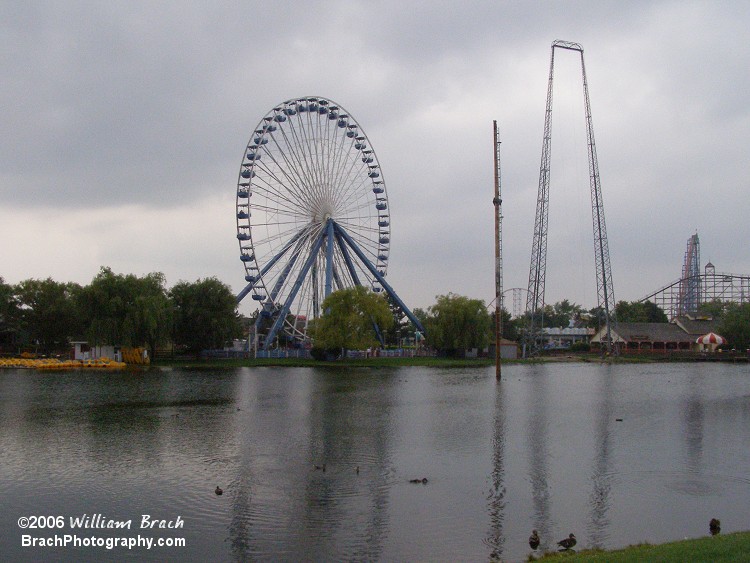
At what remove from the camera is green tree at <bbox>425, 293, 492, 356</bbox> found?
80.2 metres

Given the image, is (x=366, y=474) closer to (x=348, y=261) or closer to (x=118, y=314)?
(x=118, y=314)

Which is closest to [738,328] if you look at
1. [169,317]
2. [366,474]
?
[169,317]

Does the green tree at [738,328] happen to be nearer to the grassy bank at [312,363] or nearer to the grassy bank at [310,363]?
the grassy bank at [310,363]

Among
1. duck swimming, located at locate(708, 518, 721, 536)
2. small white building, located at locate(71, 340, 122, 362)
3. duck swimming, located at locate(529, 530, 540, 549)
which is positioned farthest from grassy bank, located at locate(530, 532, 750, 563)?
small white building, located at locate(71, 340, 122, 362)

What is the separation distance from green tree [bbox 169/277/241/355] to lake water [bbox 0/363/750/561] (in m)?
36.3

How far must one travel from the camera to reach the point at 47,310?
7900cm

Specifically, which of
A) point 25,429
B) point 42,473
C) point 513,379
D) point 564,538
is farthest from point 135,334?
point 564,538

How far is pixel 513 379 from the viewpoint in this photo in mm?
51562

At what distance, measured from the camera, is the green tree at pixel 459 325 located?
80.2 m

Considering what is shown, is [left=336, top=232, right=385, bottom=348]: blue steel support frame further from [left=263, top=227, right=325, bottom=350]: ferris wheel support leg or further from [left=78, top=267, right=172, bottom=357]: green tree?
[left=78, top=267, right=172, bottom=357]: green tree

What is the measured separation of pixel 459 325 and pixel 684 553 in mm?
70666

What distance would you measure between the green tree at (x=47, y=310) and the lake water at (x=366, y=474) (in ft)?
163

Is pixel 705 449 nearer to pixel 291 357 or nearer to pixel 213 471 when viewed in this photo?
pixel 213 471

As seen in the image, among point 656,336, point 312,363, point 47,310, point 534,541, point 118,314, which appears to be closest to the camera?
point 534,541
